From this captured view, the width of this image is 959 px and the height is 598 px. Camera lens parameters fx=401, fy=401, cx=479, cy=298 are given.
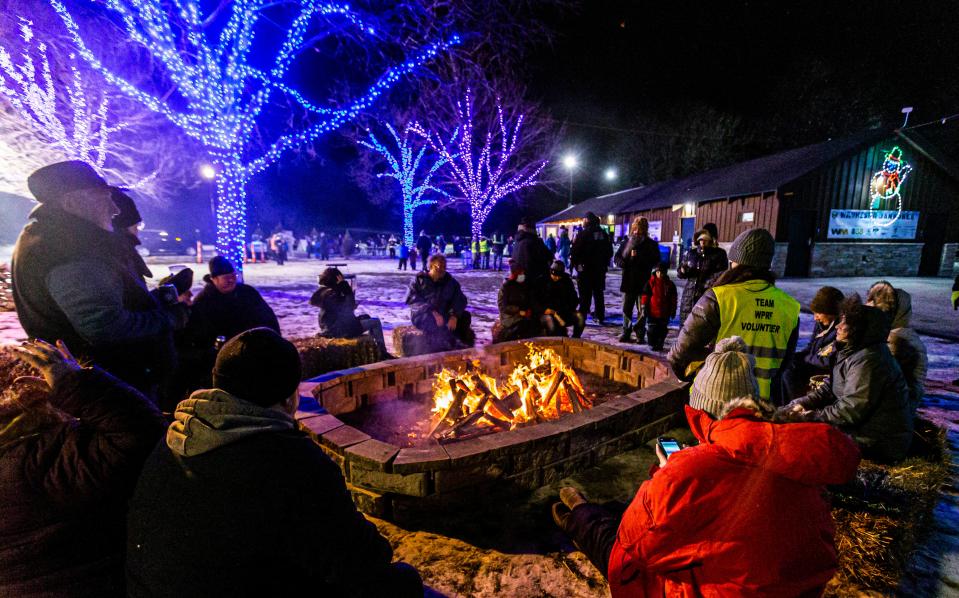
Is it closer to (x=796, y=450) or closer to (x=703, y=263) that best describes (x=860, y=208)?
(x=703, y=263)

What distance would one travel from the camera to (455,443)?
8.67 feet

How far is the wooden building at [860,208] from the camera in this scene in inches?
647

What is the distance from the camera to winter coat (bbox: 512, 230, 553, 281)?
6312 mm

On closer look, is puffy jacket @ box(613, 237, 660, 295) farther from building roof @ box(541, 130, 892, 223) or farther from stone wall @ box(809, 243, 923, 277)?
stone wall @ box(809, 243, 923, 277)

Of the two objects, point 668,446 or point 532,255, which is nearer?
point 668,446

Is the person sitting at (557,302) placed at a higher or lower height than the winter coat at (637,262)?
lower

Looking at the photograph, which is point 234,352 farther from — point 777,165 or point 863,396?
point 777,165

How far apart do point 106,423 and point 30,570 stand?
0.44 metres

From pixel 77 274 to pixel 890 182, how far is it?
2505 centimetres

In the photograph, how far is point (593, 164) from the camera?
127 ft

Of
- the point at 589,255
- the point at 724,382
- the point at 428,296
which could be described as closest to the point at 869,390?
the point at 724,382

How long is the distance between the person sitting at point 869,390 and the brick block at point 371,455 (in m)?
2.62

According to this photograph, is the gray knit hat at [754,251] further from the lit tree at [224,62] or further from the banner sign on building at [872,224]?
the banner sign on building at [872,224]

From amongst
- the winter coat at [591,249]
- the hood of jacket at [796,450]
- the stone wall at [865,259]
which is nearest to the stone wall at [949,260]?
the stone wall at [865,259]
